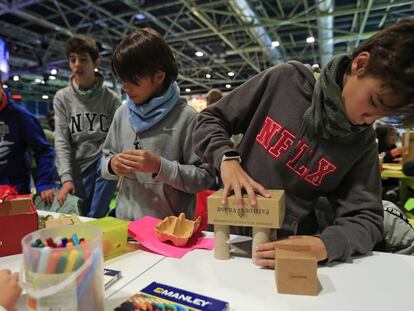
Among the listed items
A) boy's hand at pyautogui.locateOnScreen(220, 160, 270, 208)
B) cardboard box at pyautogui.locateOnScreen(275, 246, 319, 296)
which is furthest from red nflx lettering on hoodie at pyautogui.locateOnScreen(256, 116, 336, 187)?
cardboard box at pyautogui.locateOnScreen(275, 246, 319, 296)

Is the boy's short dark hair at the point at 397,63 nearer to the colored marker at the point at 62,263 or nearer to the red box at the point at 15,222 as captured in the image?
the colored marker at the point at 62,263

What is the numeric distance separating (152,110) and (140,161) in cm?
24

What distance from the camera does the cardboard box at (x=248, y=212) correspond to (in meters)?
0.71

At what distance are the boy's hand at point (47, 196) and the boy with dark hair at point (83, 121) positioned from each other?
35cm

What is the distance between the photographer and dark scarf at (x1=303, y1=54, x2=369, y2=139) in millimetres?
793

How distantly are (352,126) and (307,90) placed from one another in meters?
0.17

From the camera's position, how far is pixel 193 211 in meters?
1.18

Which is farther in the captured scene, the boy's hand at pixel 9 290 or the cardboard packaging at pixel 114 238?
the cardboard packaging at pixel 114 238

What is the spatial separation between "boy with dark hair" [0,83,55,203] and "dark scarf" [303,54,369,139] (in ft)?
3.74

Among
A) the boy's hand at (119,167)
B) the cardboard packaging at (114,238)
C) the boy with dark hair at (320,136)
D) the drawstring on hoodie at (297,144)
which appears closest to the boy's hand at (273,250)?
the boy with dark hair at (320,136)

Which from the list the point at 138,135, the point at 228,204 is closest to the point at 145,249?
the point at 228,204

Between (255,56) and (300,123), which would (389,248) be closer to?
(300,123)

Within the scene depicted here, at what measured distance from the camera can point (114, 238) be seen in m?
0.81

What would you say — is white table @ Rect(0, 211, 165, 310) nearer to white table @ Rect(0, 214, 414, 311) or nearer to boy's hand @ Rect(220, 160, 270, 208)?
white table @ Rect(0, 214, 414, 311)
